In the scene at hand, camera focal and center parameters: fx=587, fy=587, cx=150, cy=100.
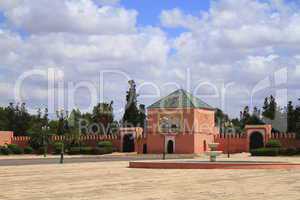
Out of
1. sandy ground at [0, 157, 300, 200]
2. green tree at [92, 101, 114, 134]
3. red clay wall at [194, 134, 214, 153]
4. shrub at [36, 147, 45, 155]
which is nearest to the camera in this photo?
sandy ground at [0, 157, 300, 200]

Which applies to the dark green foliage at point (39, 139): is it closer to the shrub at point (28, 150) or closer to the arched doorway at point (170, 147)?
the shrub at point (28, 150)

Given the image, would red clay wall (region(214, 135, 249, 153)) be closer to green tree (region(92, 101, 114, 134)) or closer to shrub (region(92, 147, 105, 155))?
shrub (region(92, 147, 105, 155))

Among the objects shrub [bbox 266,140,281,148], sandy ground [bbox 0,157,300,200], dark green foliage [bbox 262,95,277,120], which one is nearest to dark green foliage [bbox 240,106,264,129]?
dark green foliage [bbox 262,95,277,120]

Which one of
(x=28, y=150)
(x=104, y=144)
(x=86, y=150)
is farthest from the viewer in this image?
(x=28, y=150)

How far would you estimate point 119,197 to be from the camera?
1223cm

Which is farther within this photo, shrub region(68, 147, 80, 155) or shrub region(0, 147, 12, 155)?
shrub region(0, 147, 12, 155)

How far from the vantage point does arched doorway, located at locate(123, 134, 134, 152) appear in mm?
57250

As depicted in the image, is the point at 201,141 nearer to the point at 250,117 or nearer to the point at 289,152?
the point at 289,152

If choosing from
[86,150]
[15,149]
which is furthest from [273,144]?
[15,149]

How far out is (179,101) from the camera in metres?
56.2

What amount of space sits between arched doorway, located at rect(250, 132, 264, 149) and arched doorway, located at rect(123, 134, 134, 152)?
11.6 meters

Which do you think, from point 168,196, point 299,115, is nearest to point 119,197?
point 168,196

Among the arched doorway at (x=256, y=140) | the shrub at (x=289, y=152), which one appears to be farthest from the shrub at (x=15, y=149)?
the shrub at (x=289, y=152)

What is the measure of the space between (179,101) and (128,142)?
6505 mm
